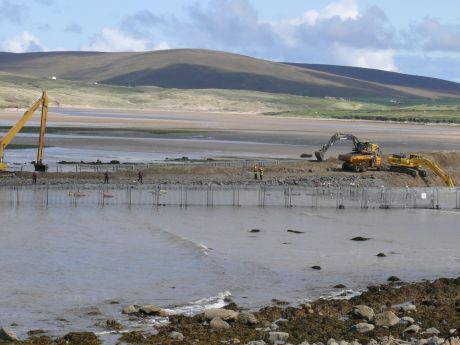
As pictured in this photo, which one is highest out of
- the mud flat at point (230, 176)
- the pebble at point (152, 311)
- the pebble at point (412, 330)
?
the mud flat at point (230, 176)

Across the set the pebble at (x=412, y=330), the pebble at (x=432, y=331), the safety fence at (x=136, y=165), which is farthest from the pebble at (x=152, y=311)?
the safety fence at (x=136, y=165)

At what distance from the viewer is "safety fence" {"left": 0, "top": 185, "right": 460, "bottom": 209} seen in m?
70.3

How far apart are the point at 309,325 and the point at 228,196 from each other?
40.2 meters

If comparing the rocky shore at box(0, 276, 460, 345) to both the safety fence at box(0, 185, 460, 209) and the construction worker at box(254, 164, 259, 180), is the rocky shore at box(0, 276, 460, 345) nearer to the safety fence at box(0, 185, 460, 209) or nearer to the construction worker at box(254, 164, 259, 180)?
the safety fence at box(0, 185, 460, 209)

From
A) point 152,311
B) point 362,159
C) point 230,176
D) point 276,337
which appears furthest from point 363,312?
point 362,159

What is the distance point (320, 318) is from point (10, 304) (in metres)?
11.3

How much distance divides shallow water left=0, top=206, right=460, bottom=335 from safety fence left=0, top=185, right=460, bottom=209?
8.87 ft

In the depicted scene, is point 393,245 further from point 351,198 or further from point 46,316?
point 46,316

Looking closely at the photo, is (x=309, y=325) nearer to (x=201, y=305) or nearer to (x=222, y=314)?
(x=222, y=314)

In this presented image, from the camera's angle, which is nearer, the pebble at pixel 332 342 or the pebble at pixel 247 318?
the pebble at pixel 332 342

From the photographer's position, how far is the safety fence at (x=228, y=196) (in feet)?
231

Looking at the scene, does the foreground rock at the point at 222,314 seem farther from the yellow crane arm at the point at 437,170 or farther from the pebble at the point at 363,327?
the yellow crane arm at the point at 437,170

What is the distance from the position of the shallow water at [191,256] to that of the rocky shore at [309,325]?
1.71m

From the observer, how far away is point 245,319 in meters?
34.9
